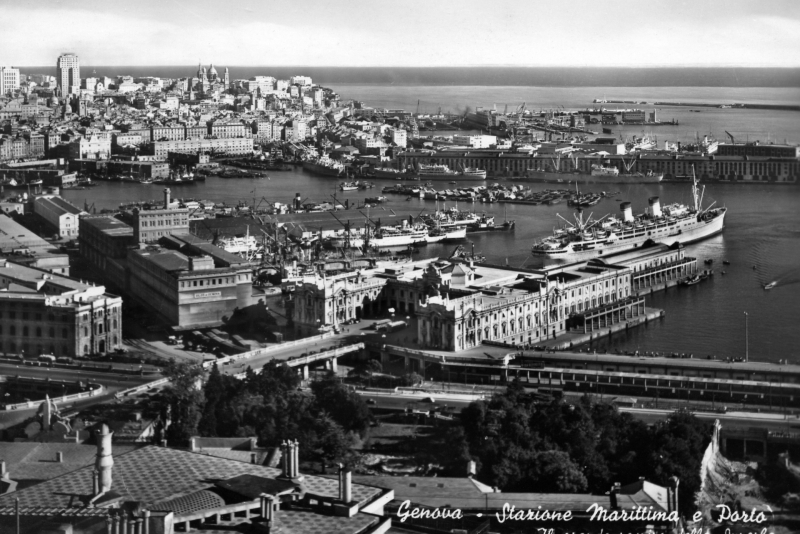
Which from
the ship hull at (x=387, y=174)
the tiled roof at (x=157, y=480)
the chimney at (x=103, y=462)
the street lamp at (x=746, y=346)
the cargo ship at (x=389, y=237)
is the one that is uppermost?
the chimney at (x=103, y=462)

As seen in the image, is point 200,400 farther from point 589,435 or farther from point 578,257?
point 578,257

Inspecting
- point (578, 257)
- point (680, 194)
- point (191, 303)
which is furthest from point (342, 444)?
point (680, 194)

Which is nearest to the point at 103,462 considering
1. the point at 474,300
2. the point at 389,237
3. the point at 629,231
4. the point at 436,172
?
the point at 474,300

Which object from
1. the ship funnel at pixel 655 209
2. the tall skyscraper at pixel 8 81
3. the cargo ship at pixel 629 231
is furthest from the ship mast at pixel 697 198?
the tall skyscraper at pixel 8 81

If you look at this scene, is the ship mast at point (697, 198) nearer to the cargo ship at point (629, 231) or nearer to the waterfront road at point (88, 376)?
the cargo ship at point (629, 231)

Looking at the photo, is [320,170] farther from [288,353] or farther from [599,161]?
[288,353]

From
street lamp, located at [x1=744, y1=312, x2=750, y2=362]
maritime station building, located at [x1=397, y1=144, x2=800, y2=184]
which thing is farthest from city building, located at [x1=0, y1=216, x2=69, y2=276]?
maritime station building, located at [x1=397, y1=144, x2=800, y2=184]
